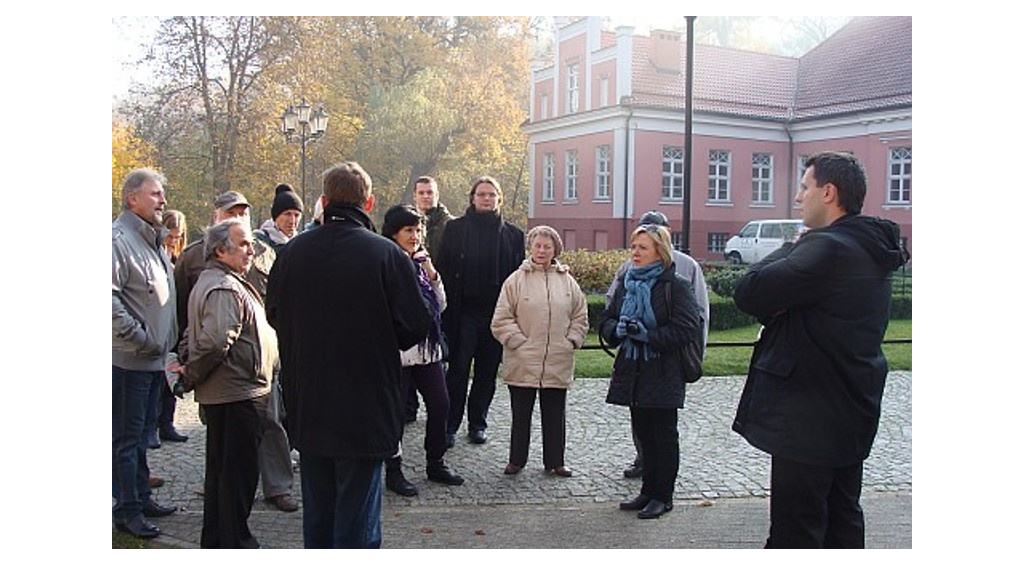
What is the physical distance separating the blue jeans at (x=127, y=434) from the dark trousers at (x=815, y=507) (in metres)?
2.75

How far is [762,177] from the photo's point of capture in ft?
24.4

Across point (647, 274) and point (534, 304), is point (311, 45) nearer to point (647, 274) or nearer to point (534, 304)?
point (534, 304)

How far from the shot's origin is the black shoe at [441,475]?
4.81 m

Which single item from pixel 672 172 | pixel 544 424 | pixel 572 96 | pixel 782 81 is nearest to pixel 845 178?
pixel 544 424

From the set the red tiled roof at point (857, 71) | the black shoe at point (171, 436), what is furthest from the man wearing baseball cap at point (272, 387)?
the red tiled roof at point (857, 71)

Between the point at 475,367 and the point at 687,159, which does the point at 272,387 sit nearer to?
the point at 475,367

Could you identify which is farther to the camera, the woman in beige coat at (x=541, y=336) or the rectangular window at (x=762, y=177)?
the rectangular window at (x=762, y=177)

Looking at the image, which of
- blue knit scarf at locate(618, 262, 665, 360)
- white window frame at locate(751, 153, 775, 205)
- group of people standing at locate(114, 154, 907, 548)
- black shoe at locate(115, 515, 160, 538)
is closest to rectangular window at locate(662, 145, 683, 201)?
white window frame at locate(751, 153, 775, 205)

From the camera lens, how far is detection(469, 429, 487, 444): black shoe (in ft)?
18.4

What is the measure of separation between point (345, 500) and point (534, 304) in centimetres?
190

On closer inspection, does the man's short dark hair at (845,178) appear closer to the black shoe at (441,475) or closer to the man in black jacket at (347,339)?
the man in black jacket at (347,339)

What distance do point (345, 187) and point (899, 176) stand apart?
3.09m

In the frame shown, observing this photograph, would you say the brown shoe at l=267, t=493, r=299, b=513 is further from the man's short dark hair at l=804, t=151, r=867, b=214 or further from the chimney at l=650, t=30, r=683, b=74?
the chimney at l=650, t=30, r=683, b=74

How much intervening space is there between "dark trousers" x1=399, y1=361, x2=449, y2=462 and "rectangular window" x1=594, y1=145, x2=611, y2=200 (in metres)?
3.29
